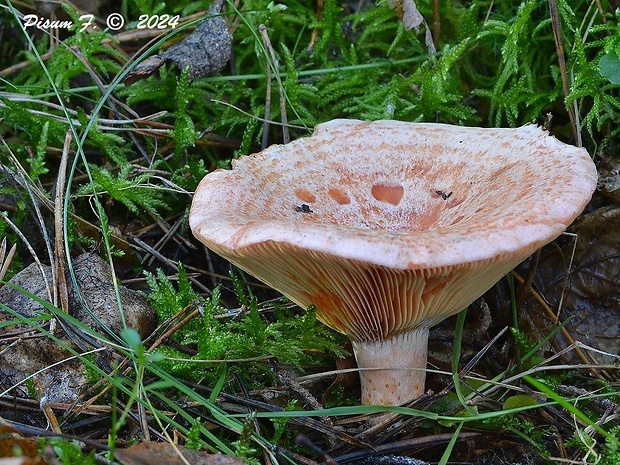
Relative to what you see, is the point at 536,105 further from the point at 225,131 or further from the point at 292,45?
the point at 225,131

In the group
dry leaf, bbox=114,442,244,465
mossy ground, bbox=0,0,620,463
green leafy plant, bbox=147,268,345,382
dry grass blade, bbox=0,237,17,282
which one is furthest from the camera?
dry grass blade, bbox=0,237,17,282

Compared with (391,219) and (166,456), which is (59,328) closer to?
(166,456)

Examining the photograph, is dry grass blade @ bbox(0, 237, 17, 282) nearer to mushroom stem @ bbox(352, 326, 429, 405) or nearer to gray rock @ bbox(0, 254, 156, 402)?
gray rock @ bbox(0, 254, 156, 402)

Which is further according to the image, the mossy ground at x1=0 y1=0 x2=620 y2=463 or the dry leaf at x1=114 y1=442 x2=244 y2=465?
the mossy ground at x1=0 y1=0 x2=620 y2=463

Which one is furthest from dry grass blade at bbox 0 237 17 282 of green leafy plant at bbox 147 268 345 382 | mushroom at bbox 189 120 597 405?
mushroom at bbox 189 120 597 405

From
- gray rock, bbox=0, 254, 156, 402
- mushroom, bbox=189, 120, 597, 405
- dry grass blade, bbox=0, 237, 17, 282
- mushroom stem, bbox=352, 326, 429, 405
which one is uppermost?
mushroom, bbox=189, 120, 597, 405

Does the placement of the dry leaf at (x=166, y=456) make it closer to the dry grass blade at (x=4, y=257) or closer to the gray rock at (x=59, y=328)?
the gray rock at (x=59, y=328)

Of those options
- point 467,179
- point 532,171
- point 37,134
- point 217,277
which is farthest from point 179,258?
point 532,171

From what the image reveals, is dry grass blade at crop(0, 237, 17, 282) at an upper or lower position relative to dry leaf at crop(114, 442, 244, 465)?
upper

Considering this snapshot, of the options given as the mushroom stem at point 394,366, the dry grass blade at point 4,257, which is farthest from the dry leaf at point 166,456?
the dry grass blade at point 4,257
